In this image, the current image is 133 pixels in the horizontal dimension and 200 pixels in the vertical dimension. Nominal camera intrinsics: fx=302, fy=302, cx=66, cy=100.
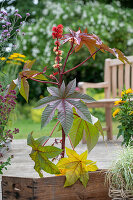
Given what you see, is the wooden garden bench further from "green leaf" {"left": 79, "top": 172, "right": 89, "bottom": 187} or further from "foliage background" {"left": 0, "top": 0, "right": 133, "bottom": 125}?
"foliage background" {"left": 0, "top": 0, "right": 133, "bottom": 125}

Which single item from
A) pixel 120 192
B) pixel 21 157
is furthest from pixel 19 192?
pixel 21 157

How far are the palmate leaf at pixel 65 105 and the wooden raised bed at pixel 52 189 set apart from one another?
296mm

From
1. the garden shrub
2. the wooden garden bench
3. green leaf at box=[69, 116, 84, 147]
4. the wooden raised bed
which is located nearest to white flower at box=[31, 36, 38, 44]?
the garden shrub

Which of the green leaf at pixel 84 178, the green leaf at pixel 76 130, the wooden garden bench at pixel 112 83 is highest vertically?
the wooden garden bench at pixel 112 83

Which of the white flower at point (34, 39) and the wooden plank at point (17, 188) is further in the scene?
the white flower at point (34, 39)

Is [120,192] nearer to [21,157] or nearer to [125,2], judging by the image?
[21,157]

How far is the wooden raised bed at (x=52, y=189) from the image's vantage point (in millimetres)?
1270

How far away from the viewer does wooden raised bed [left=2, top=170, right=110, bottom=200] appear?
1.27 m

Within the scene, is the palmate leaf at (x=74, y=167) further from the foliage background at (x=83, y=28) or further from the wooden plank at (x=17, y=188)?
the foliage background at (x=83, y=28)

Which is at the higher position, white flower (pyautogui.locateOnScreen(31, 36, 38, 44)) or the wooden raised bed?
white flower (pyautogui.locateOnScreen(31, 36, 38, 44))

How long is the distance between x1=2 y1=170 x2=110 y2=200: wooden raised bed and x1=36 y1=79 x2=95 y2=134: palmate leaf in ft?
0.97

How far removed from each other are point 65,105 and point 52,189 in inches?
15.2

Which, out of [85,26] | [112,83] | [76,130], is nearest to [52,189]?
[76,130]

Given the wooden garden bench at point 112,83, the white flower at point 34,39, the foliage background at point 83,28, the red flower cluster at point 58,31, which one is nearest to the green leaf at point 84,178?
the red flower cluster at point 58,31
